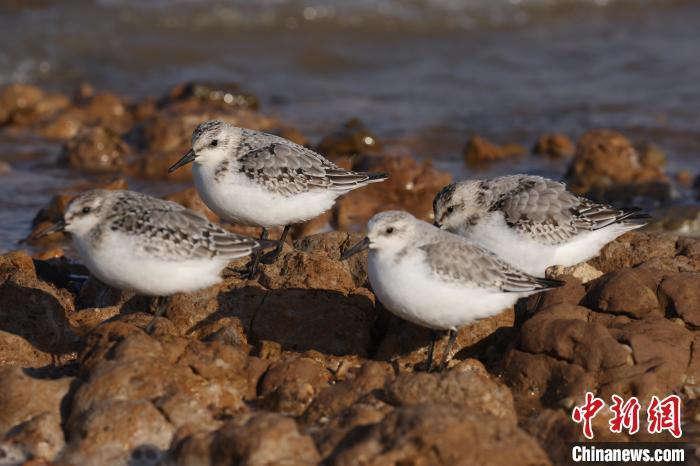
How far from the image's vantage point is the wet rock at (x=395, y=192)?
15.0 meters

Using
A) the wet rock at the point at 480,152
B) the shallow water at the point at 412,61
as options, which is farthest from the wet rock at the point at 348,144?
the wet rock at the point at 480,152

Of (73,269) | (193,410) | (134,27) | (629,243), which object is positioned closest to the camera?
(193,410)

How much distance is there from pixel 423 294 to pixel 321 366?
1.21m

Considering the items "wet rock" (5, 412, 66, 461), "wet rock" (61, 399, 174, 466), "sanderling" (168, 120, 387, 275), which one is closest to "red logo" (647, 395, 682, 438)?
"wet rock" (61, 399, 174, 466)

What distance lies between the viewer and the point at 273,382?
8.00 m

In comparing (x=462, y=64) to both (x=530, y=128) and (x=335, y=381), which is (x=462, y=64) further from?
(x=335, y=381)

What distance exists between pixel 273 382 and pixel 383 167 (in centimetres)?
801

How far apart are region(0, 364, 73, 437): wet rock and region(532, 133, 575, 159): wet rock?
518 inches

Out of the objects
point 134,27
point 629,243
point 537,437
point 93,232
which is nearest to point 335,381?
point 537,437

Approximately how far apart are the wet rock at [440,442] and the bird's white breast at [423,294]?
5.21ft

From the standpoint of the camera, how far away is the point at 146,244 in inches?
324

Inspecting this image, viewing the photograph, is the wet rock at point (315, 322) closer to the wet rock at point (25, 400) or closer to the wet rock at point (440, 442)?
the wet rock at point (25, 400)

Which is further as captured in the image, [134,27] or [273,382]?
[134,27]

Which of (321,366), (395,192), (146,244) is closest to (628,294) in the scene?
(321,366)
